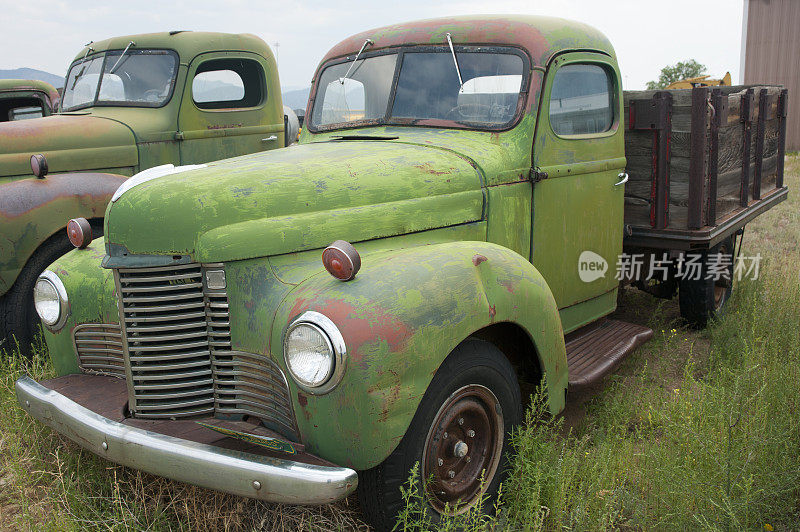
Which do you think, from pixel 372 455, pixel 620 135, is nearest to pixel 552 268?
pixel 620 135

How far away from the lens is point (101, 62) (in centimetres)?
606

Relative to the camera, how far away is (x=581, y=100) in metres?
3.94

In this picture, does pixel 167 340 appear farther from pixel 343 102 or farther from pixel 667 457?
pixel 667 457

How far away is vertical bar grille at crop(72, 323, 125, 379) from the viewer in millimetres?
3020

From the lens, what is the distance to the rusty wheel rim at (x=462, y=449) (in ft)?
8.34

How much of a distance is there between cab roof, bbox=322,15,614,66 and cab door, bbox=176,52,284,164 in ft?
7.93

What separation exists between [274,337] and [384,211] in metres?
0.84

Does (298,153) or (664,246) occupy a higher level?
(298,153)

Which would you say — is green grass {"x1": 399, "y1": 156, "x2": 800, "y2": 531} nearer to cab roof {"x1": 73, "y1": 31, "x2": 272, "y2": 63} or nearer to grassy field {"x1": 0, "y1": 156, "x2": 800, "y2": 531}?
grassy field {"x1": 0, "y1": 156, "x2": 800, "y2": 531}

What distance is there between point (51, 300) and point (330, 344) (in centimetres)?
171

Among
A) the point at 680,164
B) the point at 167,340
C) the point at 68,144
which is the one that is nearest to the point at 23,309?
the point at 68,144

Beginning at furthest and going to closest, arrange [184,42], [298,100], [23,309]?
[298,100] → [184,42] → [23,309]

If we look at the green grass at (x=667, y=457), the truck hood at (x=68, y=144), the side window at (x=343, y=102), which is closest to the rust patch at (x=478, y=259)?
the green grass at (x=667, y=457)

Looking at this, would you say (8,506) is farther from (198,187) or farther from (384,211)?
(384,211)
